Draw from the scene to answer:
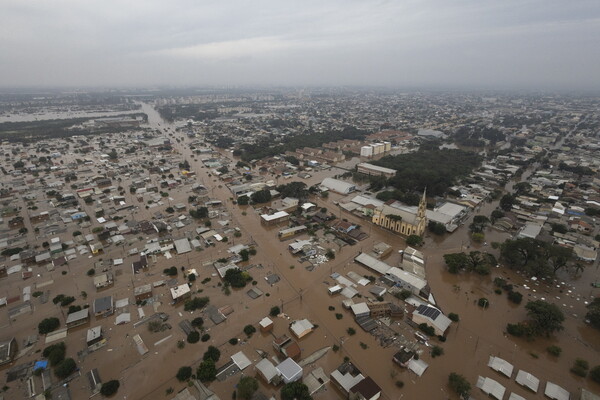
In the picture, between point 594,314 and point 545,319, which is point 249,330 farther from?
point 594,314

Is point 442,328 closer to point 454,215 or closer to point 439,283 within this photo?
point 439,283

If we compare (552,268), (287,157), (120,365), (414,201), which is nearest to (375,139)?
(287,157)

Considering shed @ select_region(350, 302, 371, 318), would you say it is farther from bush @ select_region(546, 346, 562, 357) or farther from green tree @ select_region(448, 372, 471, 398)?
bush @ select_region(546, 346, 562, 357)

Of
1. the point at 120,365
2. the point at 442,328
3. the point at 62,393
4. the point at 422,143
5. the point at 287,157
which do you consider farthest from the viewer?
the point at 422,143

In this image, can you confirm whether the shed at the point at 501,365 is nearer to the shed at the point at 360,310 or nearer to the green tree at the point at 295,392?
the shed at the point at 360,310

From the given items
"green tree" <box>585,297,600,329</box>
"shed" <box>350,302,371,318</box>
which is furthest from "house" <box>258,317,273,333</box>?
"green tree" <box>585,297,600,329</box>

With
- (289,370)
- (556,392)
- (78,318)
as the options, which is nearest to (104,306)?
(78,318)
